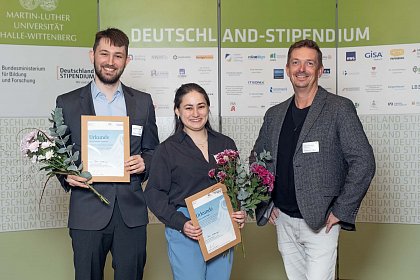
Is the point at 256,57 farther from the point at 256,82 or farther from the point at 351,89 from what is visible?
the point at 351,89

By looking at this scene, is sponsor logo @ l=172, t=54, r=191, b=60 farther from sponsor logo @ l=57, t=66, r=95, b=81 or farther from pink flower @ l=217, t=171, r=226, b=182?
pink flower @ l=217, t=171, r=226, b=182

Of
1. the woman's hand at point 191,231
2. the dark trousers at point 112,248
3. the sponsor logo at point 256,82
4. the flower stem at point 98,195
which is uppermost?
the sponsor logo at point 256,82

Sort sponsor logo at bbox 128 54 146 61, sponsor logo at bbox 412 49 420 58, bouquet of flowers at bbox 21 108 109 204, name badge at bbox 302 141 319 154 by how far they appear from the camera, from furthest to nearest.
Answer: sponsor logo at bbox 128 54 146 61 → sponsor logo at bbox 412 49 420 58 → name badge at bbox 302 141 319 154 → bouquet of flowers at bbox 21 108 109 204

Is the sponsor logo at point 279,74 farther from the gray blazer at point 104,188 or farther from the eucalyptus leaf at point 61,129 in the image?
the eucalyptus leaf at point 61,129

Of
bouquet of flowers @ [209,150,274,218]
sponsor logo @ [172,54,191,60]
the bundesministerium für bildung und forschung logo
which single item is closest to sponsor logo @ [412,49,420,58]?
sponsor logo @ [172,54,191,60]

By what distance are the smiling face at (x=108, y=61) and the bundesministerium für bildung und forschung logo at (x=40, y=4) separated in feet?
5.97

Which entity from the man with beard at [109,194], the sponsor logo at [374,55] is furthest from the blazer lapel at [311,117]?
the sponsor logo at [374,55]

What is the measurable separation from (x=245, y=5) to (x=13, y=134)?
2.19m

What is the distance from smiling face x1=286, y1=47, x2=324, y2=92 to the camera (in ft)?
9.80

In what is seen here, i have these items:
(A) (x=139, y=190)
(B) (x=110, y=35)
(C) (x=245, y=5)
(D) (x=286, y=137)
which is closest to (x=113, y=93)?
(B) (x=110, y=35)

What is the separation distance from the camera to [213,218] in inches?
111

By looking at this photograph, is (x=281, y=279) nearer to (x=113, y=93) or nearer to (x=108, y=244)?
(x=108, y=244)

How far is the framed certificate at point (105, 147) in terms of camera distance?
9.43 ft

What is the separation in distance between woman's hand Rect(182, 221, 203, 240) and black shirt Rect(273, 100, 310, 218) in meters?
0.55
